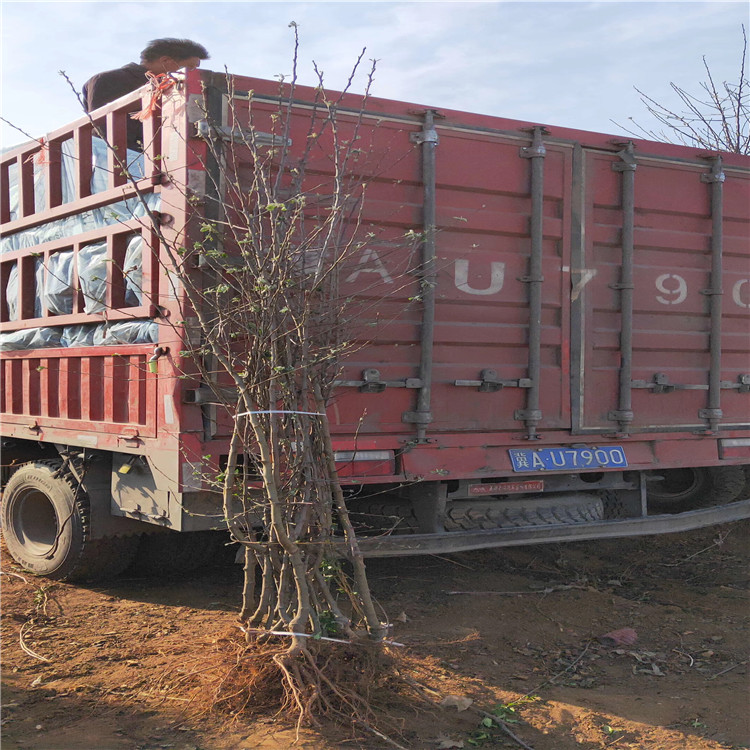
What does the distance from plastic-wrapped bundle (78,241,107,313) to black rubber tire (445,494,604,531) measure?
2392mm

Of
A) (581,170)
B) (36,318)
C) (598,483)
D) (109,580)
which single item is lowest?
(109,580)

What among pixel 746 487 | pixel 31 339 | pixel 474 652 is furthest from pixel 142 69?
pixel 746 487

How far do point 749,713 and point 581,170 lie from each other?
123 inches

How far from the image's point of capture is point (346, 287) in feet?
14.4

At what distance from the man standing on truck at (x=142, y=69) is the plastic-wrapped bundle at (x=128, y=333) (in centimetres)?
174

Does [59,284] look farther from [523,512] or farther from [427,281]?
[523,512]

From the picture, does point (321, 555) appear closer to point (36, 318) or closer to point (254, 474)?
point (254, 474)

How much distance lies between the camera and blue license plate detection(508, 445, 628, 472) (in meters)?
4.89

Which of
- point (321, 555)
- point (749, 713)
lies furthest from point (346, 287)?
point (749, 713)

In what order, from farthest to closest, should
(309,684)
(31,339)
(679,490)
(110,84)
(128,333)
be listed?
(679,490) < (110,84) < (31,339) < (128,333) < (309,684)

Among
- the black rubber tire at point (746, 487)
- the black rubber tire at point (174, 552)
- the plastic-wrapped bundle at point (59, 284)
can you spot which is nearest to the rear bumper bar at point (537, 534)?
the black rubber tire at point (746, 487)

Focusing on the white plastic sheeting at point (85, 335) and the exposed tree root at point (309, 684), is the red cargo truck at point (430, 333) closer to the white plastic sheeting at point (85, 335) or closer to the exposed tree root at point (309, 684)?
the white plastic sheeting at point (85, 335)

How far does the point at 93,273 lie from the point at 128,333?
0.61 m

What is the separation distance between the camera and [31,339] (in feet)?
18.4
